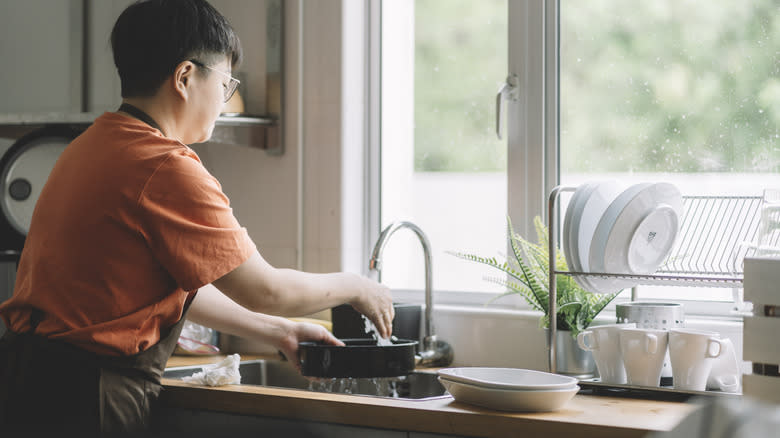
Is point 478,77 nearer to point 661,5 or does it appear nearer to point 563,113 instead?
point 563,113

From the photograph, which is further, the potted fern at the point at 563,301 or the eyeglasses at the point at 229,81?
the potted fern at the point at 563,301

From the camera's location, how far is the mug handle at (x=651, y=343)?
1.52 m

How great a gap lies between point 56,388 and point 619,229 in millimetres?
1012

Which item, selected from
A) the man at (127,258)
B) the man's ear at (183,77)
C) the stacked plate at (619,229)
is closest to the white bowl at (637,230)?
the stacked plate at (619,229)

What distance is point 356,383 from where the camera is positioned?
1.92 metres

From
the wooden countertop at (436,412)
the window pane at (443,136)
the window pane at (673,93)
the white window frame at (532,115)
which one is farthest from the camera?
the window pane at (443,136)

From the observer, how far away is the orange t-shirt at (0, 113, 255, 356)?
1.37m

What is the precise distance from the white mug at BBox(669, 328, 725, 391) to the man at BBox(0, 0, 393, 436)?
656 millimetres

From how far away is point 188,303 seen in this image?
1.60 metres

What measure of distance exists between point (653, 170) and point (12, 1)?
1.77m

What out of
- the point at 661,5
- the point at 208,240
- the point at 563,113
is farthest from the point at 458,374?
the point at 661,5

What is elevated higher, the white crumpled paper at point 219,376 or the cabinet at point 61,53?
the cabinet at point 61,53

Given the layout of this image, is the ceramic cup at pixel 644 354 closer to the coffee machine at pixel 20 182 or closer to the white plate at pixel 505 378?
the white plate at pixel 505 378

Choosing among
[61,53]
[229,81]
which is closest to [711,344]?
[229,81]
